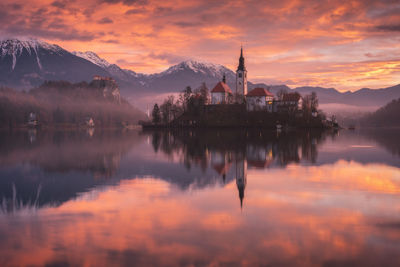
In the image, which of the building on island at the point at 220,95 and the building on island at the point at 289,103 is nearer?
the building on island at the point at 289,103

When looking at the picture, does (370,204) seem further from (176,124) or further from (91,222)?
(176,124)

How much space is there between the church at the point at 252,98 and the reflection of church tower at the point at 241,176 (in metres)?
147

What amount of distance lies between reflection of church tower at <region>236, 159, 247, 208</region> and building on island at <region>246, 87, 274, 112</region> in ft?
496

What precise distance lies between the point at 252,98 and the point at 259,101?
15.8 feet

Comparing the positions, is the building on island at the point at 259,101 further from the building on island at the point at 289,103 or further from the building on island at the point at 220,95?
the building on island at the point at 220,95

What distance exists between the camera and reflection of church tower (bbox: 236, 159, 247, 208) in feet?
74.1

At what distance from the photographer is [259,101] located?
188 metres

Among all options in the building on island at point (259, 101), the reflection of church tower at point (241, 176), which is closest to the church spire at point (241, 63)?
the building on island at point (259, 101)

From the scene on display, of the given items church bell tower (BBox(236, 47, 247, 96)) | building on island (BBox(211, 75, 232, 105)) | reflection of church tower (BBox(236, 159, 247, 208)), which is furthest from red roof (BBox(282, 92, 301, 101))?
reflection of church tower (BBox(236, 159, 247, 208))

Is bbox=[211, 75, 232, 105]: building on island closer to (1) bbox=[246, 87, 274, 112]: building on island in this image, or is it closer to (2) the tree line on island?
(2) the tree line on island

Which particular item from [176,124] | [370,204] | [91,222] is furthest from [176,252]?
[176,124]

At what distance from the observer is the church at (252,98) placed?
181000 mm

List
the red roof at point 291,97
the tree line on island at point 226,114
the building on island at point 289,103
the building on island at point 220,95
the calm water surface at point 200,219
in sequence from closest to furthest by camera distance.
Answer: the calm water surface at point 200,219, the tree line on island at point 226,114, the building on island at point 289,103, the red roof at point 291,97, the building on island at point 220,95

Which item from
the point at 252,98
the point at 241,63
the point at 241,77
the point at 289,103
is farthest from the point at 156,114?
the point at 289,103
